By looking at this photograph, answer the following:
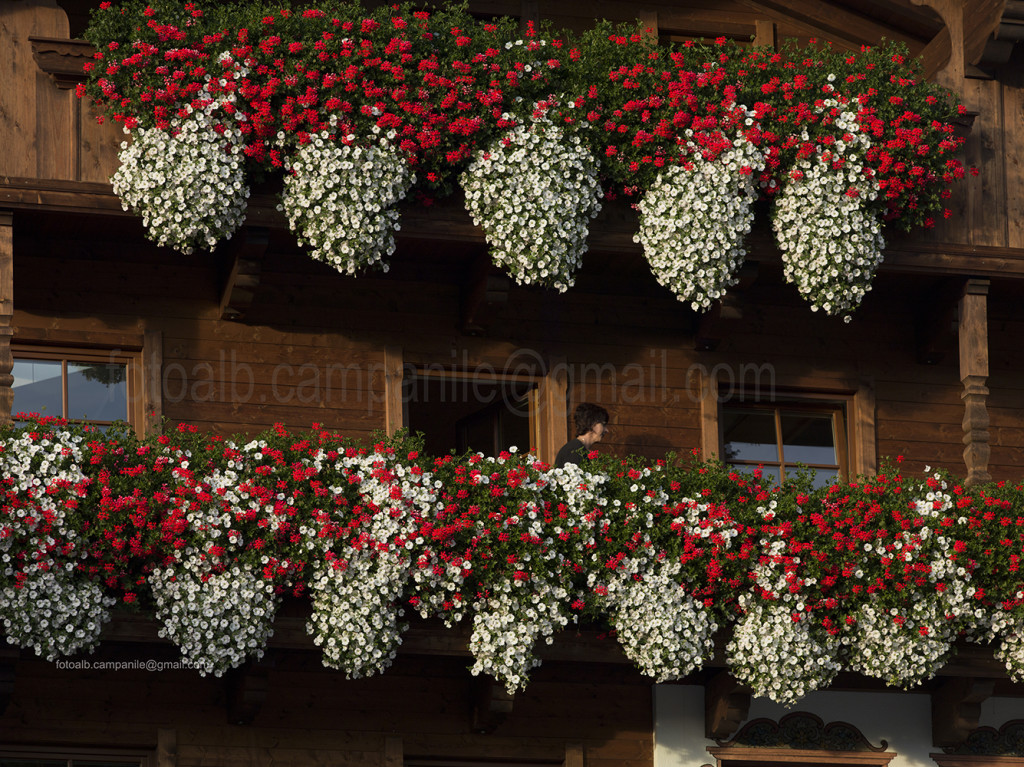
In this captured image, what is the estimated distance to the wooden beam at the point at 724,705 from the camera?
1628cm

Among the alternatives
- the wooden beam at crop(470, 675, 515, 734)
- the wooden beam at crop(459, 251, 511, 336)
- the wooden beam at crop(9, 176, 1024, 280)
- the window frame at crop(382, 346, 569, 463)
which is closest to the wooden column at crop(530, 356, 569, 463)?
the window frame at crop(382, 346, 569, 463)

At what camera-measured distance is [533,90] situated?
54.6 feet

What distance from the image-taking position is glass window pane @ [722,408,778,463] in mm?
18359

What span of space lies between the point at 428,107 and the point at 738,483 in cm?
387

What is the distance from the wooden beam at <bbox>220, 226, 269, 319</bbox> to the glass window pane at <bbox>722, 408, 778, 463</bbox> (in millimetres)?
4455

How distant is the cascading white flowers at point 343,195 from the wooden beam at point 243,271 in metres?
0.45

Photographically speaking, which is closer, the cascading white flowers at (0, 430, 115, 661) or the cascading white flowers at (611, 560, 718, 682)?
the cascading white flowers at (0, 430, 115, 661)

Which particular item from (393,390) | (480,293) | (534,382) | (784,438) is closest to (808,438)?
(784,438)

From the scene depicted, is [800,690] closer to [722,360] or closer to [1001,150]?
[722,360]

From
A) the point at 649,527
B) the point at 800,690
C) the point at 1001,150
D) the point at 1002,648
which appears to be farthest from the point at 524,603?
the point at 1001,150

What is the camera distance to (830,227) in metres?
16.6

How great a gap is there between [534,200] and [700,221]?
4.43 feet

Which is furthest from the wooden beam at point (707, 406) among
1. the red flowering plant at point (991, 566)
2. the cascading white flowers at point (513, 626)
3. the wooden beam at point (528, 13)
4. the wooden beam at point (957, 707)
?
the wooden beam at point (528, 13)

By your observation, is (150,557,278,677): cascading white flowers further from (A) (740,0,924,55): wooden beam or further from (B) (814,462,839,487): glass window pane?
(A) (740,0,924,55): wooden beam
